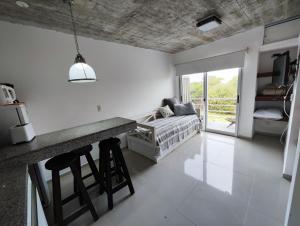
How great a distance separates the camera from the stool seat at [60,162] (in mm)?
1404

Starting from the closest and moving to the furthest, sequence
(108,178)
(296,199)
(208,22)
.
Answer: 1. (296,199)
2. (108,178)
3. (208,22)

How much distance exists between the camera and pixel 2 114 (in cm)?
155

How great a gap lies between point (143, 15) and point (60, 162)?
2241 millimetres

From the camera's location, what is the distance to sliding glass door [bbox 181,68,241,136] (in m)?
3.53

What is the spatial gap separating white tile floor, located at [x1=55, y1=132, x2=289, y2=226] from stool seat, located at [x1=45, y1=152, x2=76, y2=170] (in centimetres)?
76

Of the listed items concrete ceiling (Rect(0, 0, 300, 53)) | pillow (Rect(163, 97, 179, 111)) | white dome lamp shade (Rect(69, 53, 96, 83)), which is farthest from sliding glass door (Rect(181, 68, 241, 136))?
white dome lamp shade (Rect(69, 53, 96, 83))

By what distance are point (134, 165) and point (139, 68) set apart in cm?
239

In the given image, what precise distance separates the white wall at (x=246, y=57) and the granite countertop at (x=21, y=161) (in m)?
2.94

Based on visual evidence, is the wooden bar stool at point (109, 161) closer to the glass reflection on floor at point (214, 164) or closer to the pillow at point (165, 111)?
the glass reflection on floor at point (214, 164)

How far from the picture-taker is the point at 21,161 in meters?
→ 1.16

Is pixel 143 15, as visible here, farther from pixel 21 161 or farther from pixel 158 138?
pixel 21 161

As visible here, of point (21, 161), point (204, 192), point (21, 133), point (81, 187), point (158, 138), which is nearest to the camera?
point (21, 161)

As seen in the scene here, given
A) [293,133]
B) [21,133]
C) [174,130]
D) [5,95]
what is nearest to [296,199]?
[293,133]

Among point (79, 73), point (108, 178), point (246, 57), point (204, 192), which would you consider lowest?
point (204, 192)
